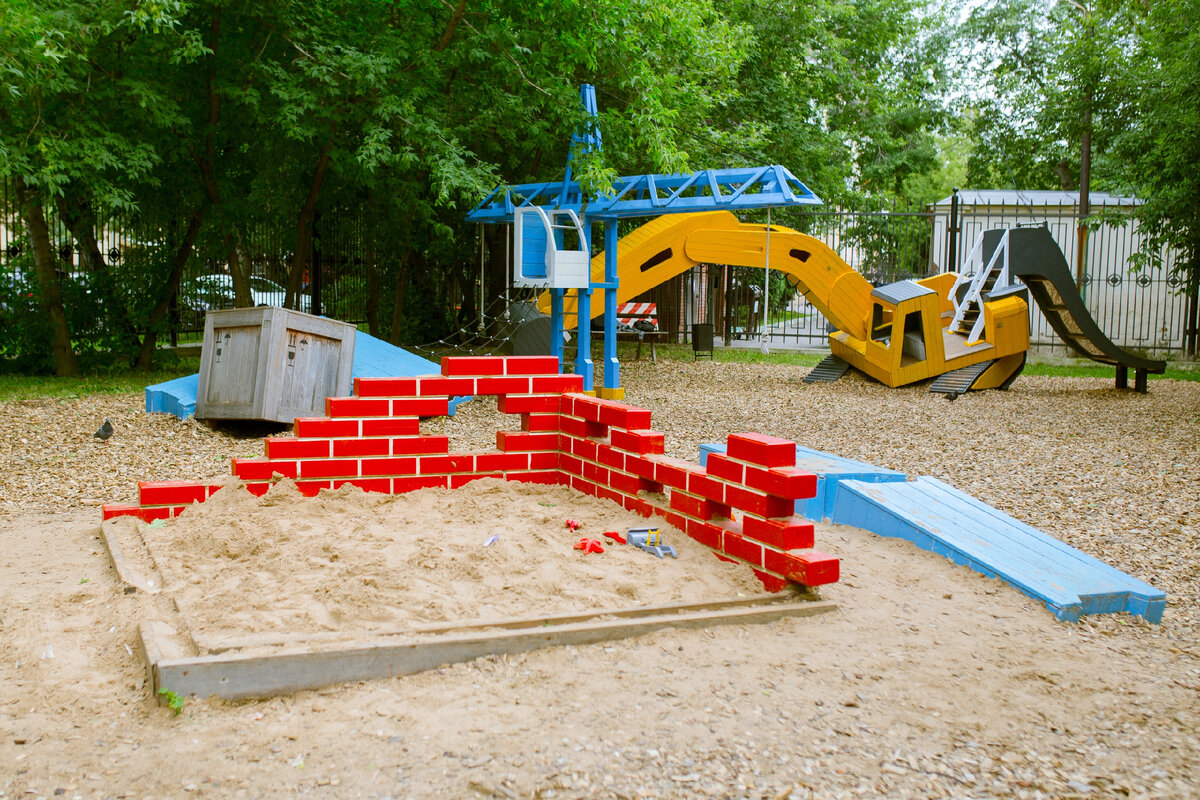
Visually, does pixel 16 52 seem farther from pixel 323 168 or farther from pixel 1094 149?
pixel 1094 149

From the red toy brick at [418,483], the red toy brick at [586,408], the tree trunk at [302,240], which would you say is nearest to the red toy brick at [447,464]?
the red toy brick at [418,483]

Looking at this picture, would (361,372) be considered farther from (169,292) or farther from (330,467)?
(169,292)

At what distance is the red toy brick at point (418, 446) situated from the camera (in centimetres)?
515

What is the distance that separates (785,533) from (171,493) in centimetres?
308

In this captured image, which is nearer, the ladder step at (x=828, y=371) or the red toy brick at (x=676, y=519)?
the red toy brick at (x=676, y=519)

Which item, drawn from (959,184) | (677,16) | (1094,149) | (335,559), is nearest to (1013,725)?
(335,559)

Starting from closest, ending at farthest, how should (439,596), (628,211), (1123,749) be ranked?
(1123,749)
(439,596)
(628,211)

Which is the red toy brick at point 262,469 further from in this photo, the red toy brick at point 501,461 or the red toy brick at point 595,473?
the red toy brick at point 595,473

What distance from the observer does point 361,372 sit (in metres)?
9.16

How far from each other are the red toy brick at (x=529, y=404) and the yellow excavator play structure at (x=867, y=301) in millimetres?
7555

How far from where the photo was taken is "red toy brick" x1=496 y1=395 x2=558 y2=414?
536 cm

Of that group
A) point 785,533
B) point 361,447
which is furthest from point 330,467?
point 785,533

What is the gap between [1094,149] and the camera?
28.5 metres

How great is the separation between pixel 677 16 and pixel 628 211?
313 centimetres
